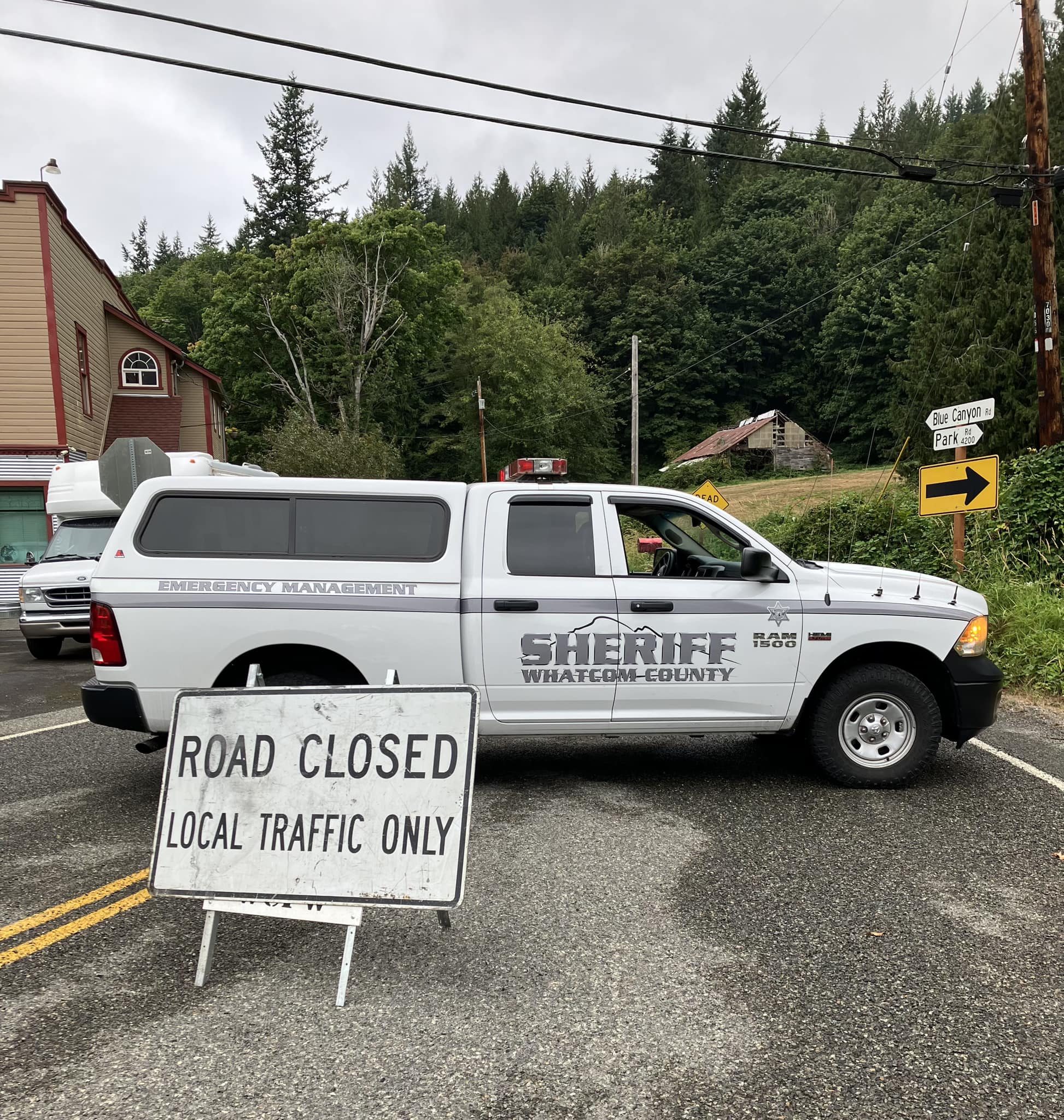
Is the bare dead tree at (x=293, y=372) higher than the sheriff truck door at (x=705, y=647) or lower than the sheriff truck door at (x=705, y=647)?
higher

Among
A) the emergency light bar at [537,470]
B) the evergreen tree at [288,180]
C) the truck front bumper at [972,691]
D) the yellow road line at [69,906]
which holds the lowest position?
the yellow road line at [69,906]

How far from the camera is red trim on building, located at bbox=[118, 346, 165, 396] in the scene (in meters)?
27.0

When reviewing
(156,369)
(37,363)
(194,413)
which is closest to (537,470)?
(37,363)

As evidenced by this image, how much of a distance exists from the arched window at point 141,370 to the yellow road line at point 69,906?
2583cm

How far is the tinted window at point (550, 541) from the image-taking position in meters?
5.77

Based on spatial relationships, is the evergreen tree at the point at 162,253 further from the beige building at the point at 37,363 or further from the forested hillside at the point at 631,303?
the beige building at the point at 37,363

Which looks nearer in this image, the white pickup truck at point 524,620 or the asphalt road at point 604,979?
the asphalt road at point 604,979

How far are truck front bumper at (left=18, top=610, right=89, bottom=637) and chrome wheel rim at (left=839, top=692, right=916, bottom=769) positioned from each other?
36.3 ft

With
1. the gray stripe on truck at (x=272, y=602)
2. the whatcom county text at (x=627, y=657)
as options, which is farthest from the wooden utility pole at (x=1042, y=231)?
the gray stripe on truck at (x=272, y=602)

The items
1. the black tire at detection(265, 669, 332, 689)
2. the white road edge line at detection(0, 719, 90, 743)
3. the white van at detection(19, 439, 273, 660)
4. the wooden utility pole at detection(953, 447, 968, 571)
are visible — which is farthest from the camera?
the white van at detection(19, 439, 273, 660)

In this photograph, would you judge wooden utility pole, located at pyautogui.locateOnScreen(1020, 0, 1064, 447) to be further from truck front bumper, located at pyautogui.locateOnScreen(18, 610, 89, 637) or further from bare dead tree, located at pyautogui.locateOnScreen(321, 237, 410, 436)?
bare dead tree, located at pyautogui.locateOnScreen(321, 237, 410, 436)

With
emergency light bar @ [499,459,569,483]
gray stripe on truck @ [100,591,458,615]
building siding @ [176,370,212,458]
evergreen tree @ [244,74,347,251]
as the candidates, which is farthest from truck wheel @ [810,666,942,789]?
evergreen tree @ [244,74,347,251]

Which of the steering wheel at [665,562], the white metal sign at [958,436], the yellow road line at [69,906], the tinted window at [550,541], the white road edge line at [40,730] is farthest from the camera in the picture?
the white metal sign at [958,436]

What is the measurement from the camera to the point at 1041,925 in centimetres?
390
